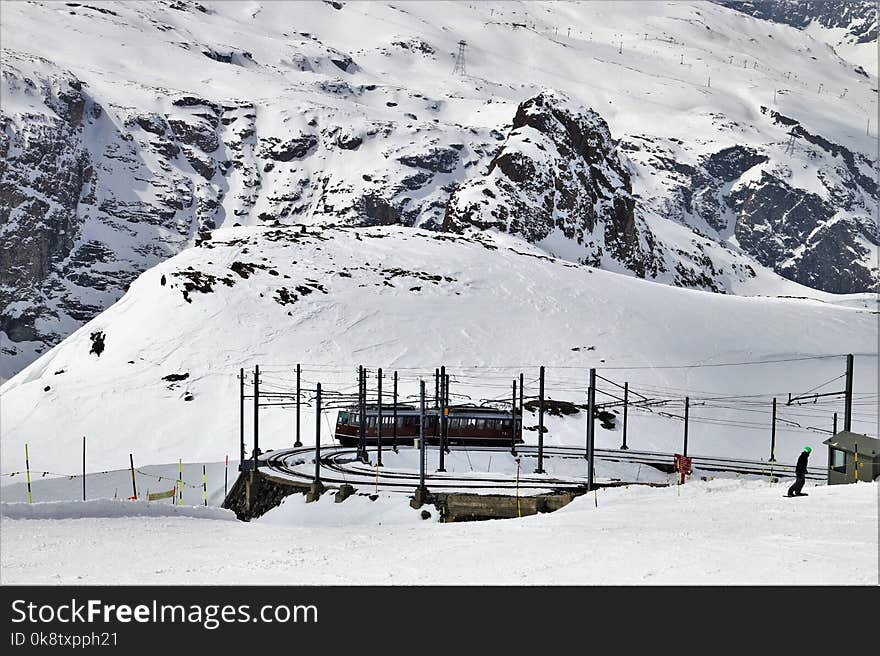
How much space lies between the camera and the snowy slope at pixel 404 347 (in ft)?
259

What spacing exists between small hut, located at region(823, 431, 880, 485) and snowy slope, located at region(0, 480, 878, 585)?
495 centimetres

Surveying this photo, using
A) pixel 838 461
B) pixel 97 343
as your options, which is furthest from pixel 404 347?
pixel 838 461

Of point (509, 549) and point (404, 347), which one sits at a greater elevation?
point (509, 549)

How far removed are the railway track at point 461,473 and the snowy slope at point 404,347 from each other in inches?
307

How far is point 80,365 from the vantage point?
9662 centimetres

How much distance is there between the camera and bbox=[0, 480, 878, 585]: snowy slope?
17.6m

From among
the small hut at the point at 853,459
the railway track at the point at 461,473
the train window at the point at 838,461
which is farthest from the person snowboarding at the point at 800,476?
the railway track at the point at 461,473

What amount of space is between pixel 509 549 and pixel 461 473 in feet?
92.2

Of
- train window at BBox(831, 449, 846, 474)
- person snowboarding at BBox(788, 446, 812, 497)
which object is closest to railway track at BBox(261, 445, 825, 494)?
train window at BBox(831, 449, 846, 474)

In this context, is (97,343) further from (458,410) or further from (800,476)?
(800,476)

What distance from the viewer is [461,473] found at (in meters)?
49.3

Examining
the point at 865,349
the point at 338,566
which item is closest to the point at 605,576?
the point at 338,566

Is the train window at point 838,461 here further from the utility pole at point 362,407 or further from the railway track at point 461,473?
the utility pole at point 362,407
